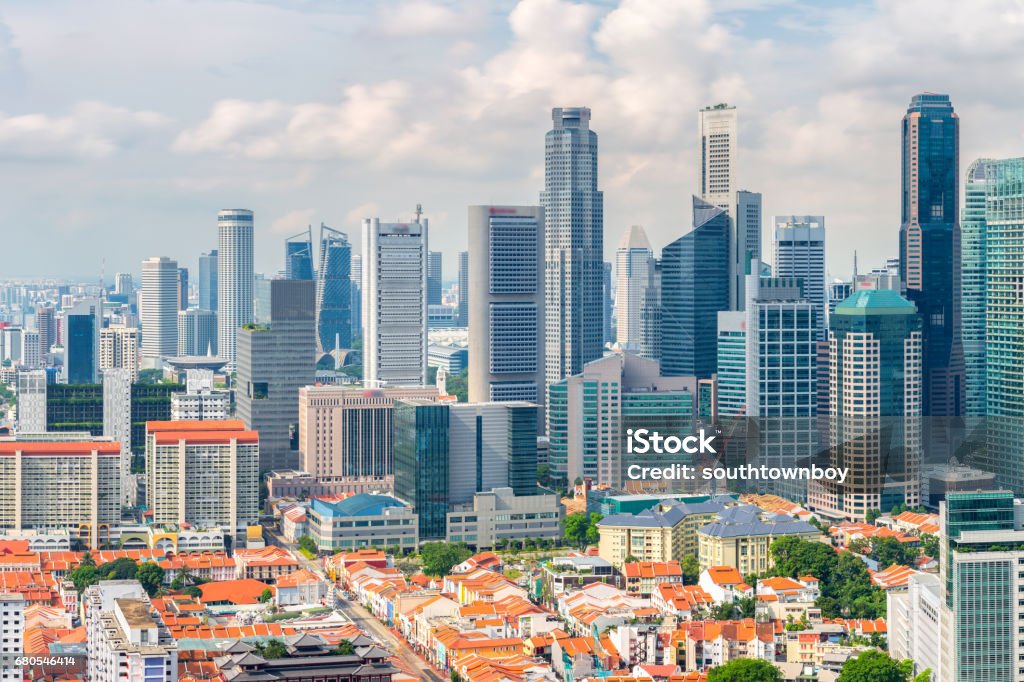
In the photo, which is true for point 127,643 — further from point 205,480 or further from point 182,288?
point 182,288

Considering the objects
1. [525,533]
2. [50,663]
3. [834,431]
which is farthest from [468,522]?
[50,663]

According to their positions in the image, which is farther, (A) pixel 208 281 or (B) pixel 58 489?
(A) pixel 208 281

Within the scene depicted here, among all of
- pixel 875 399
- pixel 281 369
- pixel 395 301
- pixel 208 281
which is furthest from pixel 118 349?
pixel 208 281

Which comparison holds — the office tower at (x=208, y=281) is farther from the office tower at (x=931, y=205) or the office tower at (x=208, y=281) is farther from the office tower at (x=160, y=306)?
the office tower at (x=931, y=205)

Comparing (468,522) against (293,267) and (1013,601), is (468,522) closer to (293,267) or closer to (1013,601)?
(1013,601)

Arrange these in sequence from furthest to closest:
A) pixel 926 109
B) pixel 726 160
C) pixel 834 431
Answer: pixel 726 160, pixel 926 109, pixel 834 431
